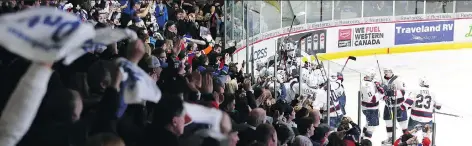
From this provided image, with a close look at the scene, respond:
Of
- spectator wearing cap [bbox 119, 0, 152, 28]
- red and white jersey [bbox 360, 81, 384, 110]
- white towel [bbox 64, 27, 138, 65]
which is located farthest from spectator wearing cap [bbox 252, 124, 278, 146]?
red and white jersey [bbox 360, 81, 384, 110]

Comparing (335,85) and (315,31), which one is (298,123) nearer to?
(335,85)

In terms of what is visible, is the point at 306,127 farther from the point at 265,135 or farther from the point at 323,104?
the point at 323,104

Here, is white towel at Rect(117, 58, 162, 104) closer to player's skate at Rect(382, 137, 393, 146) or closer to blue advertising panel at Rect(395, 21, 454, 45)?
player's skate at Rect(382, 137, 393, 146)

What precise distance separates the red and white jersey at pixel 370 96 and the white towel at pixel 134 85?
589 cm

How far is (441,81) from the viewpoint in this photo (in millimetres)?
10328

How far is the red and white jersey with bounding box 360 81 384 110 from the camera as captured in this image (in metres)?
7.86

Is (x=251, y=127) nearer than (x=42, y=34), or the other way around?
(x=42, y=34)

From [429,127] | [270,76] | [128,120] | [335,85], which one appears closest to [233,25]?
[270,76]

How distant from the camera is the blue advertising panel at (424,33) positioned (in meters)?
Result: 13.2

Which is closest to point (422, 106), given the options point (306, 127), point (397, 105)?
point (397, 105)

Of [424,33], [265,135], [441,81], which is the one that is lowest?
[441,81]

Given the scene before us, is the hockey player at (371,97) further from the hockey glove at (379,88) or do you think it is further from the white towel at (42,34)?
the white towel at (42,34)

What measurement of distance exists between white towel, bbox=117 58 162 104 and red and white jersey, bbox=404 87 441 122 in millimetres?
5579

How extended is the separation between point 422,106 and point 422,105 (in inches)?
0.4
